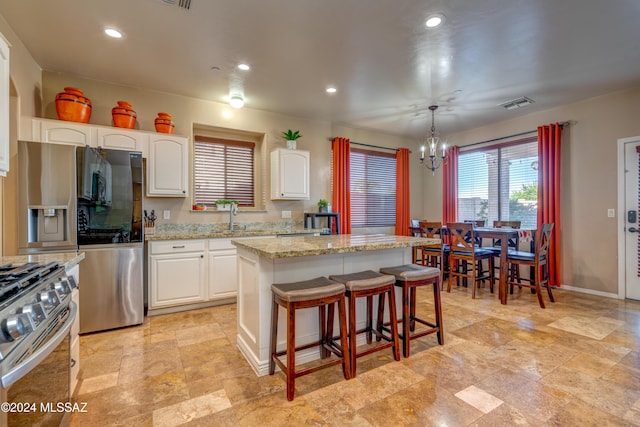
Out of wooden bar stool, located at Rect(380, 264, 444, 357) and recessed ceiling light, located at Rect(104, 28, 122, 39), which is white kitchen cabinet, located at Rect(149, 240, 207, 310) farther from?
wooden bar stool, located at Rect(380, 264, 444, 357)

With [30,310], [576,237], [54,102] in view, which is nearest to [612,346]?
[576,237]

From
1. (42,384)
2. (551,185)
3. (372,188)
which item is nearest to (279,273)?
(42,384)

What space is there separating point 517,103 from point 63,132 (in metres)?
5.60

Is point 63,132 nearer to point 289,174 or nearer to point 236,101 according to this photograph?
point 236,101

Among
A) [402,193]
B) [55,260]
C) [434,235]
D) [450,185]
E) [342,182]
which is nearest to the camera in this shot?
[55,260]

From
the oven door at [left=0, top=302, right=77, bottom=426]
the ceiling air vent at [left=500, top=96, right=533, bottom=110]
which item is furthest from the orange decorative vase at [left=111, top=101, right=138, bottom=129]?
the ceiling air vent at [left=500, top=96, right=533, bottom=110]

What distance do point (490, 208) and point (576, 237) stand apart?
129cm

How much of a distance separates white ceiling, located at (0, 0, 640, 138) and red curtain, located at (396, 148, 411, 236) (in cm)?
188

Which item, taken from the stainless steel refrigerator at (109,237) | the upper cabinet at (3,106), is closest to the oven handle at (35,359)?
the upper cabinet at (3,106)

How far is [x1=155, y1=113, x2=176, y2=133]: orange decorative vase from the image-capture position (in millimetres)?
3566

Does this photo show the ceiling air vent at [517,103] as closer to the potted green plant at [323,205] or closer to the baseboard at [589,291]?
the baseboard at [589,291]

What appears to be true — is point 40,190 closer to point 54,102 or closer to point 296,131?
point 54,102

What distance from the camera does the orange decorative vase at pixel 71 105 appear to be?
9.96 ft

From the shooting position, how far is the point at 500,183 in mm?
5164
